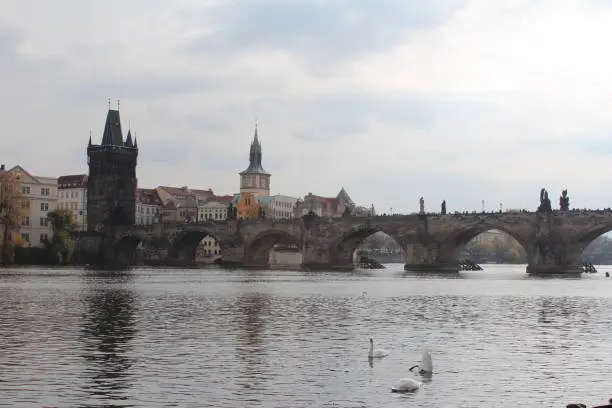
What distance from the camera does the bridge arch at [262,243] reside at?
470ft

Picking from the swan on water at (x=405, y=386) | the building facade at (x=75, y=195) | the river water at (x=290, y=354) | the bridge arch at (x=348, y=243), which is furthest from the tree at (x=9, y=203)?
the swan on water at (x=405, y=386)

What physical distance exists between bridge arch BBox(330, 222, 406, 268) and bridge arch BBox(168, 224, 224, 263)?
68.7 feet

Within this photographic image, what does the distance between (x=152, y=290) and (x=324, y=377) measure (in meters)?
41.1


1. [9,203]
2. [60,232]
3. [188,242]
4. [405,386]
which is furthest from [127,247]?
[405,386]

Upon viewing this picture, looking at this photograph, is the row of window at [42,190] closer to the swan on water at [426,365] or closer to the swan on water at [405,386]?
the swan on water at [426,365]

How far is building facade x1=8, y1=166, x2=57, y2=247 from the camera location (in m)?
138

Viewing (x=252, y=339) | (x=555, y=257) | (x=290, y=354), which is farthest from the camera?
(x=555, y=257)

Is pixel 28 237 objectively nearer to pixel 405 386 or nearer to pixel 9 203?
pixel 9 203

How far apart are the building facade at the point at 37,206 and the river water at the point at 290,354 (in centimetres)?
9444

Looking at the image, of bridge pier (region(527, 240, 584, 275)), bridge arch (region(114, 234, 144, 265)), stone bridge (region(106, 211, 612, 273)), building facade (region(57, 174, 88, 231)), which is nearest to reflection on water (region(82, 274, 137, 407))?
stone bridge (region(106, 211, 612, 273))

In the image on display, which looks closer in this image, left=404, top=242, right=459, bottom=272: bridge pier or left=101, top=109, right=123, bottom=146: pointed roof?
left=404, top=242, right=459, bottom=272: bridge pier

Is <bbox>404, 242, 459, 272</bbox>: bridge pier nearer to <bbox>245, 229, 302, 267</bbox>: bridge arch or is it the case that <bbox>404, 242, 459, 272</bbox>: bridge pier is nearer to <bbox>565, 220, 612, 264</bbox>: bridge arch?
<bbox>565, 220, 612, 264</bbox>: bridge arch

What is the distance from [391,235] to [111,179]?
188 feet

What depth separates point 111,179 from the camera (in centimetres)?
16125
